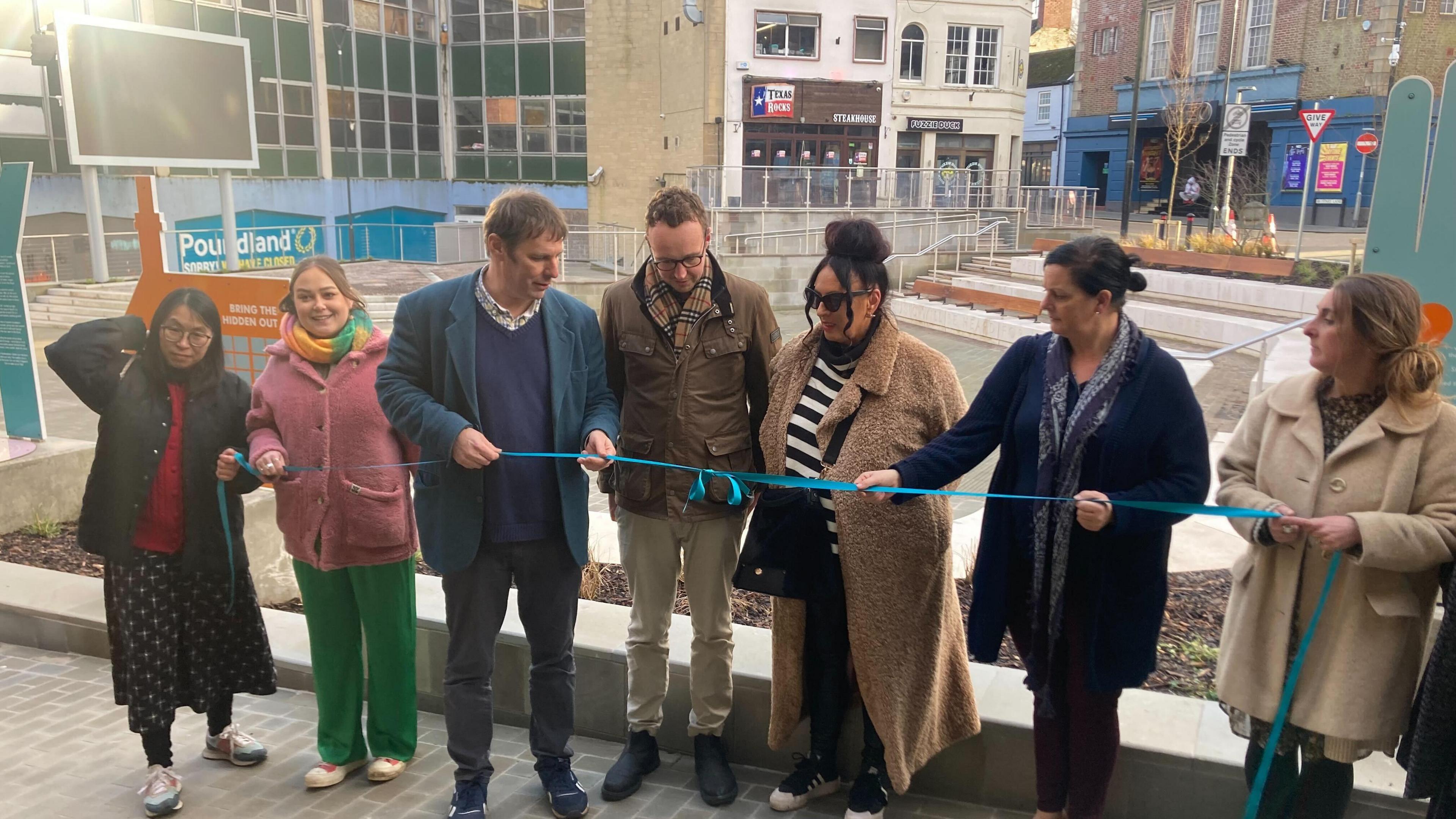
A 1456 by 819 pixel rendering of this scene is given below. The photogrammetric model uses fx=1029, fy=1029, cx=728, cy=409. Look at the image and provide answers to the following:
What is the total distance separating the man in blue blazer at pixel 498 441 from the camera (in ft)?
10.8

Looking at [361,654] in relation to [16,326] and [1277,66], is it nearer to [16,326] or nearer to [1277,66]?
[16,326]

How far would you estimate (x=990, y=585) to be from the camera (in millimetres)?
Result: 3027

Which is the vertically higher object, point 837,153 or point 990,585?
point 837,153

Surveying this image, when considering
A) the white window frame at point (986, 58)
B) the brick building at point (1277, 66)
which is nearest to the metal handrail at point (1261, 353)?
the brick building at point (1277, 66)

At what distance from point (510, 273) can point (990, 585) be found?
69.6 inches

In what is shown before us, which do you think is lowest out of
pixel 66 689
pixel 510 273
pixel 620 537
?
pixel 66 689

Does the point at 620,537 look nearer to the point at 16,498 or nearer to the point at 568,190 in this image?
the point at 16,498

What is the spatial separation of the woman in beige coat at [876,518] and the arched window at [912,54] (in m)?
32.4

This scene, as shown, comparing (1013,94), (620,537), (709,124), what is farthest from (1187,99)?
(620,537)

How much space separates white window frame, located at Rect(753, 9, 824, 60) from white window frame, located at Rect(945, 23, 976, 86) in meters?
4.52

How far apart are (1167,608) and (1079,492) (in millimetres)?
2220

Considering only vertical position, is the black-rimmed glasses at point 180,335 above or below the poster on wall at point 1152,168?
below

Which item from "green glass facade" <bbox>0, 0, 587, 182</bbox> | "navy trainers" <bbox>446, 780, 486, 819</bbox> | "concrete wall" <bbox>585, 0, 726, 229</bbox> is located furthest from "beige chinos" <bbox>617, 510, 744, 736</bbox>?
Answer: "green glass facade" <bbox>0, 0, 587, 182</bbox>

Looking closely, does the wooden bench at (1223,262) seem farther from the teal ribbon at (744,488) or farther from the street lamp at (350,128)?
the street lamp at (350,128)
